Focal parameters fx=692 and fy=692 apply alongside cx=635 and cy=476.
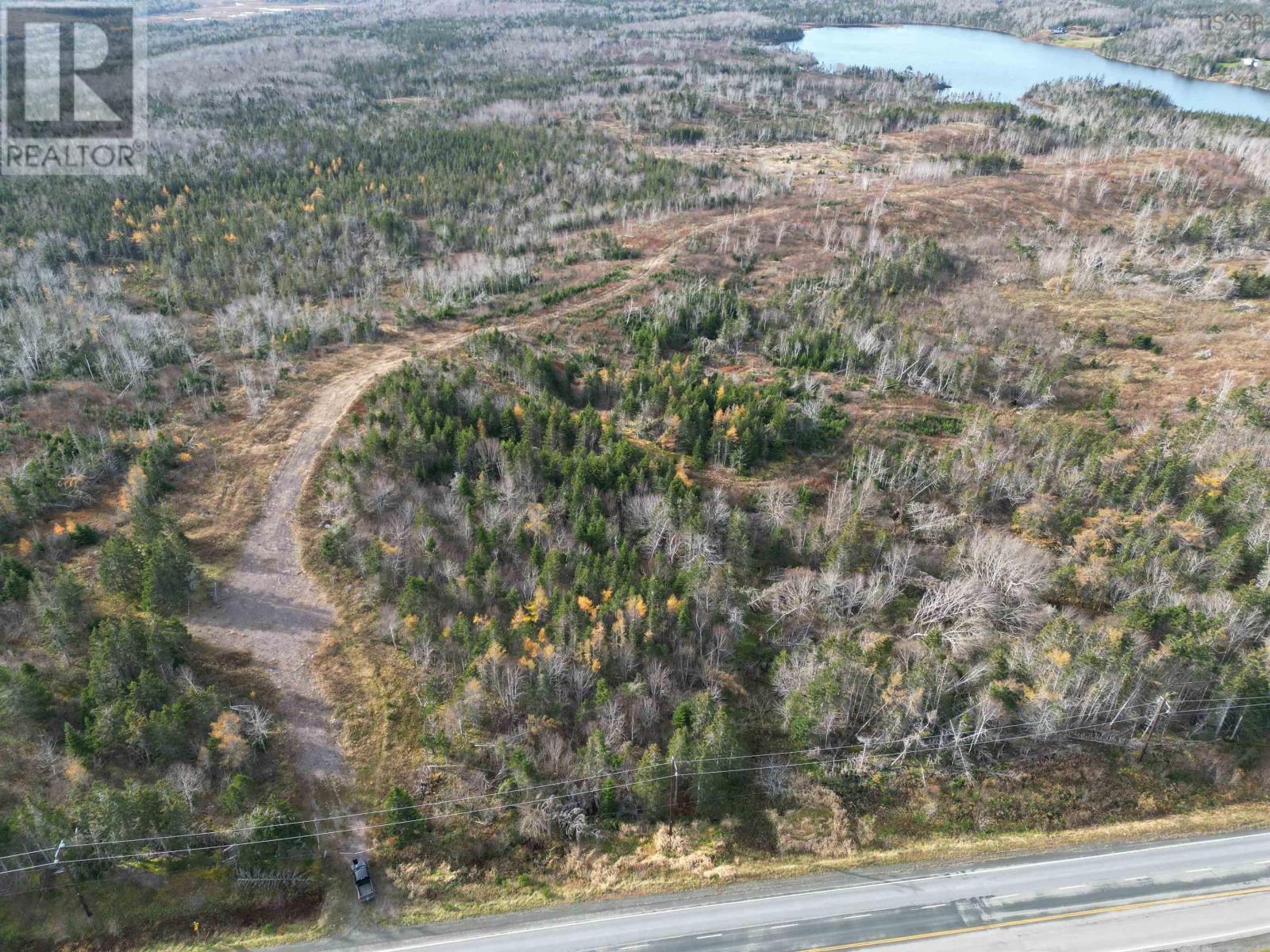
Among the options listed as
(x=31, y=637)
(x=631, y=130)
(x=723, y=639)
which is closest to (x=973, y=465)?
(x=723, y=639)

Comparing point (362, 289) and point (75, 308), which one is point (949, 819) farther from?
point (75, 308)

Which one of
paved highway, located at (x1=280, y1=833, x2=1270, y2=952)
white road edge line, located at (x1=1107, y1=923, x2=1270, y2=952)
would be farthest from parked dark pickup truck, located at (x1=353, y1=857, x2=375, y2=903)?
white road edge line, located at (x1=1107, y1=923, x2=1270, y2=952)

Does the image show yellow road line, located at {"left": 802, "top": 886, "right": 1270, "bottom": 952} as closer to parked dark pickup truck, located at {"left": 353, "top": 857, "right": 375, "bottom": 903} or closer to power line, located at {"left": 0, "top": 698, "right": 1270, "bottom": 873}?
power line, located at {"left": 0, "top": 698, "right": 1270, "bottom": 873}

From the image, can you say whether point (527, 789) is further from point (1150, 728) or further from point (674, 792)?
point (1150, 728)

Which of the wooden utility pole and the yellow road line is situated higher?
the yellow road line

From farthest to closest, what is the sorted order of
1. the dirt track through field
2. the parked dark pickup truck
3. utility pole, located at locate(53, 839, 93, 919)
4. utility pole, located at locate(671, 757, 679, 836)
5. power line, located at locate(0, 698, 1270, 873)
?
the dirt track through field < utility pole, located at locate(671, 757, 679, 836) < the parked dark pickup truck < power line, located at locate(0, 698, 1270, 873) < utility pole, located at locate(53, 839, 93, 919)
